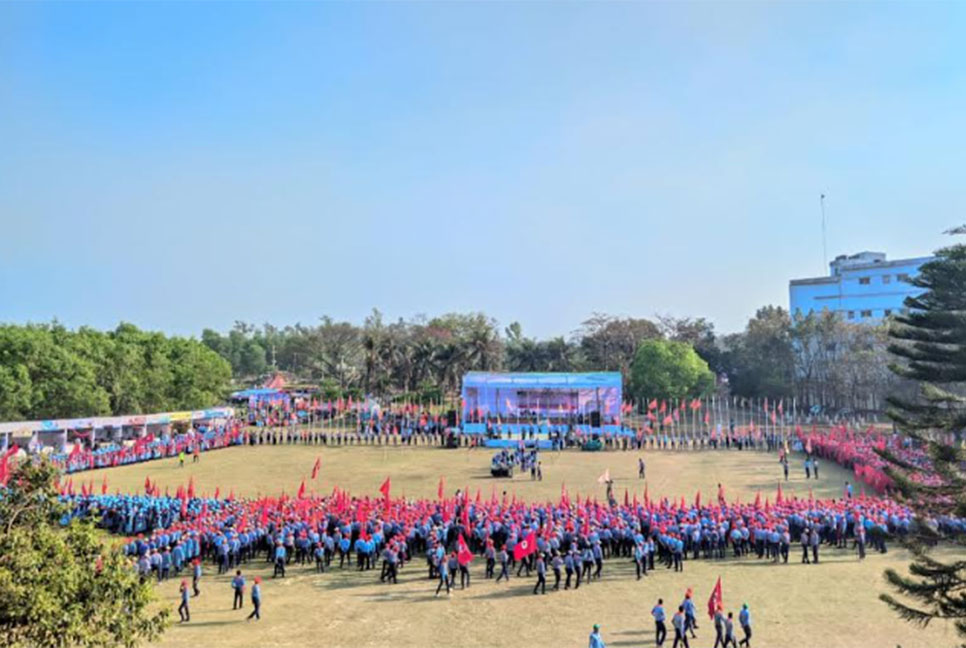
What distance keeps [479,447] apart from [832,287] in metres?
50.9

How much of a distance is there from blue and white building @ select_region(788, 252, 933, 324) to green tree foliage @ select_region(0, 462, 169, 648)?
7338 cm

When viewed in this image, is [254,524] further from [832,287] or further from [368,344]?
[832,287]

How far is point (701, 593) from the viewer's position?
15.3 metres

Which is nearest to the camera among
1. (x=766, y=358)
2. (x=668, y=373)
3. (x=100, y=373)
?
(x=100, y=373)

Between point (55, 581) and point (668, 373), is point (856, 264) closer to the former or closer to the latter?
point (668, 373)

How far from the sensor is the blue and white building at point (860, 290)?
7212 cm

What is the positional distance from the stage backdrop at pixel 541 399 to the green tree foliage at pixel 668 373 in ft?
26.0

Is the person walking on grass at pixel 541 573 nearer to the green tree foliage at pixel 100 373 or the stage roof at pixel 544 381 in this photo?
the stage roof at pixel 544 381

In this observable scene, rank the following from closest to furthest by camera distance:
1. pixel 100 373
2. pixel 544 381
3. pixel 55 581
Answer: pixel 55 581
pixel 100 373
pixel 544 381

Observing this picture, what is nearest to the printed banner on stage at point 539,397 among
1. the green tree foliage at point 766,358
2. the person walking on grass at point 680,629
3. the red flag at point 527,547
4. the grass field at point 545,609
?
the green tree foliage at point 766,358

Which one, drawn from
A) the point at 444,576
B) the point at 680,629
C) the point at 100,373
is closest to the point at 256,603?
the point at 444,576

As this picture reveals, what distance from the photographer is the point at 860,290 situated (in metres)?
74.1

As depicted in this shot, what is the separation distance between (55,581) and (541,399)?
1698 inches

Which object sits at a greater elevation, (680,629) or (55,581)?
(55,581)
